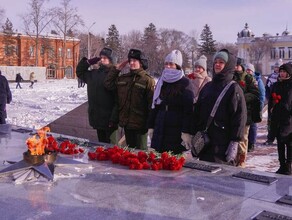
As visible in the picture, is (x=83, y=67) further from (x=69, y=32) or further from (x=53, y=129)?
(x=69, y=32)

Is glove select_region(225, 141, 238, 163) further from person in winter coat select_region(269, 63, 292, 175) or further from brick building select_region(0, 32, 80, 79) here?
brick building select_region(0, 32, 80, 79)

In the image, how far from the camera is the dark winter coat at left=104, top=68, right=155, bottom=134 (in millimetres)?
4863

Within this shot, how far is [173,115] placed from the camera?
4328 mm

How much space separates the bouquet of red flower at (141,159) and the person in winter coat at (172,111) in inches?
20.9

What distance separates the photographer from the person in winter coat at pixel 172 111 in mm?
4309

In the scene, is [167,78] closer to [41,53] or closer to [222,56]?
[222,56]

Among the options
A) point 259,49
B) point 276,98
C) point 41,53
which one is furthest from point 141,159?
point 259,49

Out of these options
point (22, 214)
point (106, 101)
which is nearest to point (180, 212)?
point (22, 214)

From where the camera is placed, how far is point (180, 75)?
14.4 feet

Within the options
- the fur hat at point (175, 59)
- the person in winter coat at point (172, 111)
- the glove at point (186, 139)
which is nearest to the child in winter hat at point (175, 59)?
the fur hat at point (175, 59)

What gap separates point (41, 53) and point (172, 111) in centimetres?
5200

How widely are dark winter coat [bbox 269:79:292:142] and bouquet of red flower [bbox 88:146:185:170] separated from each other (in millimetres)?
2508

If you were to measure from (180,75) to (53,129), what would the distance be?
159 inches

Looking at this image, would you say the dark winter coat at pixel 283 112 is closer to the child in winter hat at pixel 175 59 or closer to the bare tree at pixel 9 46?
the child in winter hat at pixel 175 59
